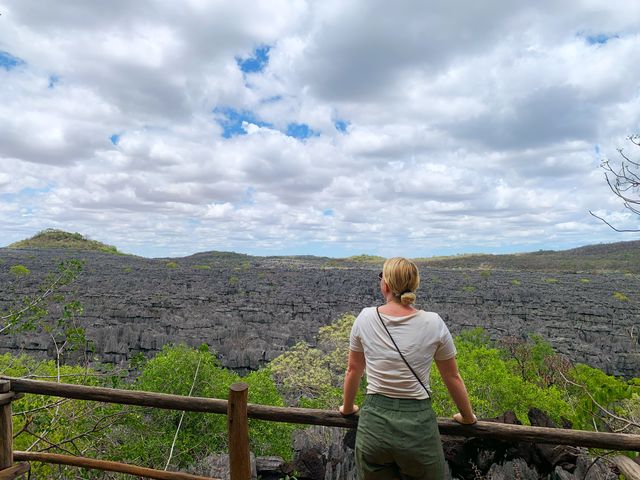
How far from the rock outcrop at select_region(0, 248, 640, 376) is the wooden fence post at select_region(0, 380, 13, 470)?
13.6 m

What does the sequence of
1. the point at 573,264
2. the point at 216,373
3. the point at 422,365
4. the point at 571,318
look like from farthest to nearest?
the point at 573,264, the point at 571,318, the point at 216,373, the point at 422,365

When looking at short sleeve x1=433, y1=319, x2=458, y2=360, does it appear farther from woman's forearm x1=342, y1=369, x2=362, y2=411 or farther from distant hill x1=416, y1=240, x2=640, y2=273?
distant hill x1=416, y1=240, x2=640, y2=273

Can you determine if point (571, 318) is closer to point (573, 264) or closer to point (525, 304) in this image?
point (525, 304)

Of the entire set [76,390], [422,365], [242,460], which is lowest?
[242,460]

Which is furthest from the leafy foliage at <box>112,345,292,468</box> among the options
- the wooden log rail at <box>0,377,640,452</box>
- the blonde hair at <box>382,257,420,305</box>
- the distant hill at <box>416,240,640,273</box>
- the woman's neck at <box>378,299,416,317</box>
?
Answer: the distant hill at <box>416,240,640,273</box>

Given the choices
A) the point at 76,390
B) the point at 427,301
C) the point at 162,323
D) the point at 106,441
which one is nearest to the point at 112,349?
the point at 162,323

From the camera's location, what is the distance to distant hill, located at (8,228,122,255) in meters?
95.6

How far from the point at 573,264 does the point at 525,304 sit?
6728cm

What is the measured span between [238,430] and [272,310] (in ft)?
106

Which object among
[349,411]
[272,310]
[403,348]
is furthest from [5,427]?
[272,310]

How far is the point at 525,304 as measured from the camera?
4147 centimetres

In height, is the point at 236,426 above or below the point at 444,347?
below

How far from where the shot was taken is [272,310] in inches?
1415

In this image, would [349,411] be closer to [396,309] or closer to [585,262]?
[396,309]
